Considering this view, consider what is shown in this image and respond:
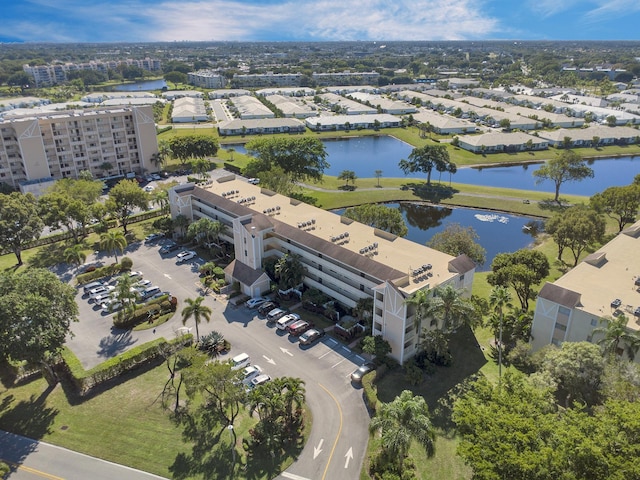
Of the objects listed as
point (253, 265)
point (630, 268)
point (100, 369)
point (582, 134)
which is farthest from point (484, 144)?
point (100, 369)

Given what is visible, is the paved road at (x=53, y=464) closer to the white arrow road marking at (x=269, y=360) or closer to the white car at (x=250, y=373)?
the white car at (x=250, y=373)

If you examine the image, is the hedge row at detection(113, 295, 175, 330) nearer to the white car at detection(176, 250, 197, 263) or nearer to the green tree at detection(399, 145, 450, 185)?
the white car at detection(176, 250, 197, 263)

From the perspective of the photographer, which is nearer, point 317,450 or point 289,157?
point 317,450

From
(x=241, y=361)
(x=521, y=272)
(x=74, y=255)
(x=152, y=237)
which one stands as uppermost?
(x=521, y=272)

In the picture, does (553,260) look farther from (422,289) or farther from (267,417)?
(267,417)

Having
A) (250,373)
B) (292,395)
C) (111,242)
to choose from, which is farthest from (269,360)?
(111,242)

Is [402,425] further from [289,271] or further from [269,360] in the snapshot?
[289,271]

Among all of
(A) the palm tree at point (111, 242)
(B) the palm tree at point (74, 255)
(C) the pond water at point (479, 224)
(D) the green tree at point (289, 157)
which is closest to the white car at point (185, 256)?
(A) the palm tree at point (111, 242)
